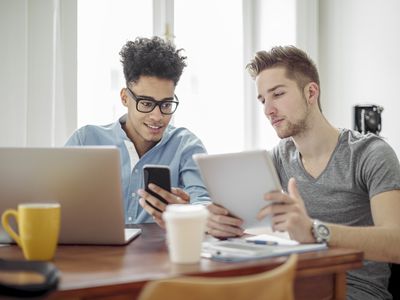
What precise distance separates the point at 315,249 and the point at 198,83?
2434 millimetres

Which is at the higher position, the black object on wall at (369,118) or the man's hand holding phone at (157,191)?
the black object on wall at (369,118)

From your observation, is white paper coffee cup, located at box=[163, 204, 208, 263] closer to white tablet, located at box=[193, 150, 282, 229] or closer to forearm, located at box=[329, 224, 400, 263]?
white tablet, located at box=[193, 150, 282, 229]

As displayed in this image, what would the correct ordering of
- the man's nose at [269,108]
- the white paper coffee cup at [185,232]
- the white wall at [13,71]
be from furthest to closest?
the white wall at [13,71], the man's nose at [269,108], the white paper coffee cup at [185,232]

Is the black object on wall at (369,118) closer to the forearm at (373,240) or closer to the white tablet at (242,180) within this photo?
the forearm at (373,240)

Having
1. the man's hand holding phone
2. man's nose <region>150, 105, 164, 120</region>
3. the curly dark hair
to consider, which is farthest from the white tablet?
the curly dark hair

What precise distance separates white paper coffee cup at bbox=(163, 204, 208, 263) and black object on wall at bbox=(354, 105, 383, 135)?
2148mm

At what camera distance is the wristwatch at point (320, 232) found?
138 centimetres

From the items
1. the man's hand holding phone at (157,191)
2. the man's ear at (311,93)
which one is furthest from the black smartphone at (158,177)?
the man's ear at (311,93)

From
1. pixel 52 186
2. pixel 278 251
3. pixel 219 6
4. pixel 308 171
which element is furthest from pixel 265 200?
pixel 219 6

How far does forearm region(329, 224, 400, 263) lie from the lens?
1458mm

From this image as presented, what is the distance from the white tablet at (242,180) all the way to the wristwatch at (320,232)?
0.38 ft

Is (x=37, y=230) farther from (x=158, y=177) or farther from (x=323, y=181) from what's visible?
(x=323, y=181)

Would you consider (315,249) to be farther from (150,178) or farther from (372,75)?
(372,75)

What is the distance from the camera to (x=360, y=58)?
354cm
